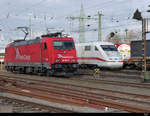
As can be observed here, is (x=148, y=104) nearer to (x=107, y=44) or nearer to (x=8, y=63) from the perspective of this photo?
(x=107, y=44)

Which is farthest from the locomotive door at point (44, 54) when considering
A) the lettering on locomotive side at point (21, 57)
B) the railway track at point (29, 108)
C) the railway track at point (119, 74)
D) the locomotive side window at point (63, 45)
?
the railway track at point (29, 108)

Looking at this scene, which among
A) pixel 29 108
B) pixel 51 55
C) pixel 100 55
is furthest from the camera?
pixel 100 55

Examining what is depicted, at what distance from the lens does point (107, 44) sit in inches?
1025

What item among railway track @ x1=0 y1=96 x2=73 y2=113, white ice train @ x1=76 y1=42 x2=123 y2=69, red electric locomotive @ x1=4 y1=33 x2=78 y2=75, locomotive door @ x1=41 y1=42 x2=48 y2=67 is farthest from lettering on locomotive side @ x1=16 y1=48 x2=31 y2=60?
railway track @ x1=0 y1=96 x2=73 y2=113

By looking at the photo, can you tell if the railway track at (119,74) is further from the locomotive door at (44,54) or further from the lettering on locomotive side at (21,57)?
the lettering on locomotive side at (21,57)

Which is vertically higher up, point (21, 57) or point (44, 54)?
point (44, 54)

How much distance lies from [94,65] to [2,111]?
790 inches

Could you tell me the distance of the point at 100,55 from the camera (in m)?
25.1

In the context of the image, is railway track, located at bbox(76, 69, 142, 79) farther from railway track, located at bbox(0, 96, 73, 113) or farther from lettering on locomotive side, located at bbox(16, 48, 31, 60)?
railway track, located at bbox(0, 96, 73, 113)

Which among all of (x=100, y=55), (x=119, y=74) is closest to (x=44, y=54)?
(x=100, y=55)

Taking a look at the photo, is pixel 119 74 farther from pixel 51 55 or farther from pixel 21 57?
pixel 21 57

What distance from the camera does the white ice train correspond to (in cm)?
2434

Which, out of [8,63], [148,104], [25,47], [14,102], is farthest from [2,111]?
[8,63]

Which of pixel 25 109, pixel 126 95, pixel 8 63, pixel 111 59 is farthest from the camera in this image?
pixel 8 63
